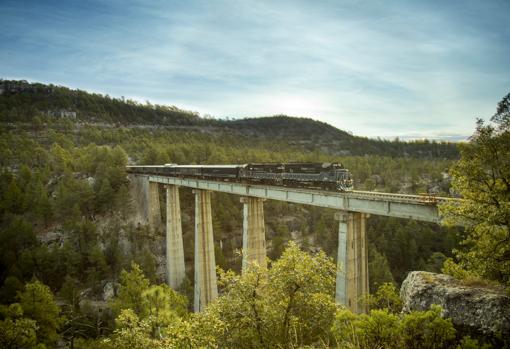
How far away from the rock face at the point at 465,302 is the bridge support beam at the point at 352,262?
8252 mm

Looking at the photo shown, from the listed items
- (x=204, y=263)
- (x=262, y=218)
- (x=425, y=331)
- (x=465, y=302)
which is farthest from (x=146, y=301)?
(x=465, y=302)

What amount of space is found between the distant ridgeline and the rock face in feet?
419

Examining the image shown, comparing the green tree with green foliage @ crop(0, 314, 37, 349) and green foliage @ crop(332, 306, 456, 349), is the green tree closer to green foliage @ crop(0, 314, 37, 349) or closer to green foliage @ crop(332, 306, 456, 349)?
green foliage @ crop(0, 314, 37, 349)

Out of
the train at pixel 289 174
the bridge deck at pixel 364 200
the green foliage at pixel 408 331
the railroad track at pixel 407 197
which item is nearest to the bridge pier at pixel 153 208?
the train at pixel 289 174

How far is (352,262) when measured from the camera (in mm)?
17875

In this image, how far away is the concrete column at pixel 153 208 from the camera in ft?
165

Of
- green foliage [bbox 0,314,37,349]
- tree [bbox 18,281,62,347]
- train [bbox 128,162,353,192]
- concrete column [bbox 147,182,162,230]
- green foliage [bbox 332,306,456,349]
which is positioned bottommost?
tree [bbox 18,281,62,347]

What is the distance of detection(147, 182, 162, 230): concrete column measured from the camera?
50.2 m

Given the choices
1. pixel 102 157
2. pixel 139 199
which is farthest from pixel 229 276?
pixel 102 157

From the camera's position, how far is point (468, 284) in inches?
351

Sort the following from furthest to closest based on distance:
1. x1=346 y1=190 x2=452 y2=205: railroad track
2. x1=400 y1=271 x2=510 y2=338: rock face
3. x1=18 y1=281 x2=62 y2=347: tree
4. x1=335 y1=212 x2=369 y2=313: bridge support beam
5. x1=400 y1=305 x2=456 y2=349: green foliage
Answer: x1=18 y1=281 x2=62 y2=347: tree → x1=335 y1=212 x2=369 y2=313: bridge support beam → x1=346 y1=190 x2=452 y2=205: railroad track → x1=400 y1=271 x2=510 y2=338: rock face → x1=400 y1=305 x2=456 y2=349: green foliage

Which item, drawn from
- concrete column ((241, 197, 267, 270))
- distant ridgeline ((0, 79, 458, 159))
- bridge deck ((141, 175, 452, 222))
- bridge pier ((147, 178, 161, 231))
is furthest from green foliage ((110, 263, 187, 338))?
distant ridgeline ((0, 79, 458, 159))

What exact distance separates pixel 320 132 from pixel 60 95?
142 meters

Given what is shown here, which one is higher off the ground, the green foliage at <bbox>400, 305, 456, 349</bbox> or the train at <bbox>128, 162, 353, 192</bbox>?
the train at <bbox>128, 162, 353, 192</bbox>
